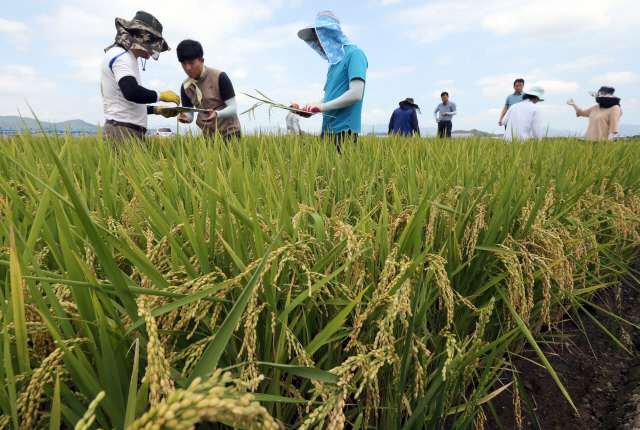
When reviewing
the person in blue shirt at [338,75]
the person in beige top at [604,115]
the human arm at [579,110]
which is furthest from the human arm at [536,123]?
the person in blue shirt at [338,75]

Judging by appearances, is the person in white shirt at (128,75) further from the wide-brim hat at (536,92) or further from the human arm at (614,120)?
the human arm at (614,120)

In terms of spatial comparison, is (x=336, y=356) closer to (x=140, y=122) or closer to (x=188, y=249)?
(x=188, y=249)

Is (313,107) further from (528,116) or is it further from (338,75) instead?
(528,116)

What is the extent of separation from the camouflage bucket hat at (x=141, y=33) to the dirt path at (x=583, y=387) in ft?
13.0

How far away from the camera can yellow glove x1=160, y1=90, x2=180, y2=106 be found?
3693 millimetres

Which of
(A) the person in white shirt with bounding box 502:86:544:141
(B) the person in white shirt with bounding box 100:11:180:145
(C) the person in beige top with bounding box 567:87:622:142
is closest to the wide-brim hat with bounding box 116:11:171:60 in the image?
(B) the person in white shirt with bounding box 100:11:180:145

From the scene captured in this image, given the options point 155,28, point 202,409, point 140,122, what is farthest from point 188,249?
point 155,28

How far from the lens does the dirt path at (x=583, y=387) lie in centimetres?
129

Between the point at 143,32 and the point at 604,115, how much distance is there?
27.0ft

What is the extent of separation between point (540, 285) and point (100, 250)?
1.58 metres

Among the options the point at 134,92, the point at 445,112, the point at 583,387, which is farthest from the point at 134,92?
the point at 445,112

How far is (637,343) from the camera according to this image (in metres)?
1.80

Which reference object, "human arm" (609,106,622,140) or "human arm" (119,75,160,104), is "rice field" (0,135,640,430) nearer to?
"human arm" (119,75,160,104)

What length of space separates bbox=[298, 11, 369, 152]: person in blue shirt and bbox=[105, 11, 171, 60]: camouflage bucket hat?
1.50 metres
